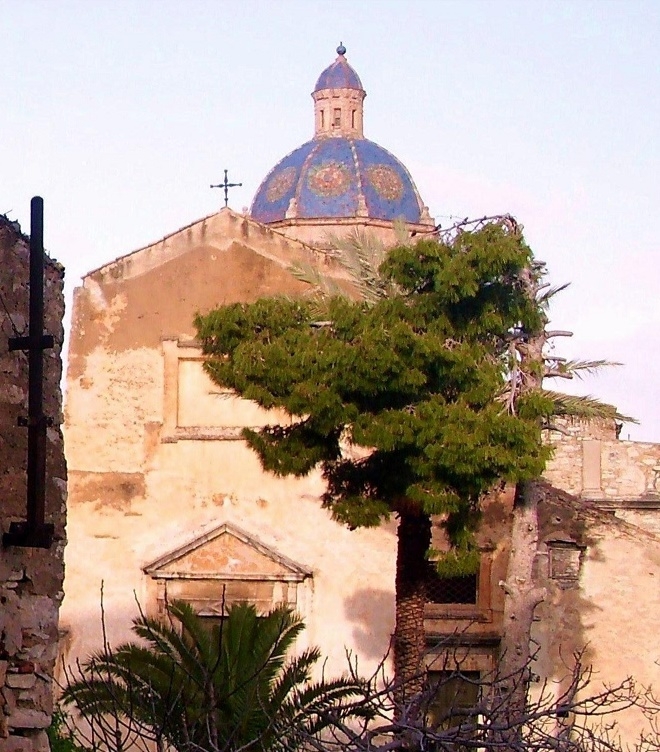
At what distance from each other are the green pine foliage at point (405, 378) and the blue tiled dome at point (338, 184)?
27155 mm

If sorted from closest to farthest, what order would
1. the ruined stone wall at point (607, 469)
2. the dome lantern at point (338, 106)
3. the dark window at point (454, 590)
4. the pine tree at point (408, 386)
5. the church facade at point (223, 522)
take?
the pine tree at point (408, 386) → the church facade at point (223, 522) → the dark window at point (454, 590) → the ruined stone wall at point (607, 469) → the dome lantern at point (338, 106)

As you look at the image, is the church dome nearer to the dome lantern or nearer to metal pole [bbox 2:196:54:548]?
the dome lantern

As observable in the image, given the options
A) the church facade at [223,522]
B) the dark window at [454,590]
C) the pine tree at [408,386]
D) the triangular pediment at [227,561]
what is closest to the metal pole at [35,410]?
the pine tree at [408,386]

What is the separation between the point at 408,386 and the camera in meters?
17.4

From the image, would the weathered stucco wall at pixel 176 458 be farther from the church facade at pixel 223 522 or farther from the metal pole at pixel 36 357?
the metal pole at pixel 36 357

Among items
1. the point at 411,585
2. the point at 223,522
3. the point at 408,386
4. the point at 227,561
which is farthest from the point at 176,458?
the point at 408,386

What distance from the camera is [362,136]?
48562 millimetres

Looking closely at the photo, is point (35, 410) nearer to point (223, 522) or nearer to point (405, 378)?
point (405, 378)

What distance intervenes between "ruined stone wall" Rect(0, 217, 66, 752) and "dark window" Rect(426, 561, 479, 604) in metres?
16.1

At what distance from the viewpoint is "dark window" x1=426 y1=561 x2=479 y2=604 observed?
81.5 ft

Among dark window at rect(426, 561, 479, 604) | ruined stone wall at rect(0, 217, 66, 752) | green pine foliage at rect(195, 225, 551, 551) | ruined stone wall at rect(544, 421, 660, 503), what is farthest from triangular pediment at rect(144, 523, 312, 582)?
ruined stone wall at rect(0, 217, 66, 752)

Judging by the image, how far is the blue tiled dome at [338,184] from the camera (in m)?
46.2

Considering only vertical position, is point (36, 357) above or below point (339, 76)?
below

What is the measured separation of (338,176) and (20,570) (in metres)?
38.5
